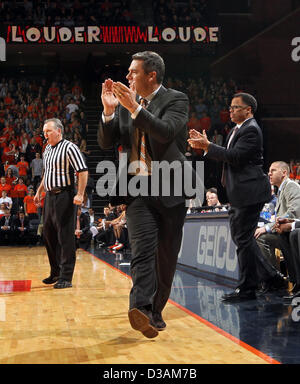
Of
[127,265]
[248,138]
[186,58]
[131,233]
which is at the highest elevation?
[186,58]

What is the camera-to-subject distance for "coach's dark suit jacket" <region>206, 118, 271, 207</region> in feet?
15.8

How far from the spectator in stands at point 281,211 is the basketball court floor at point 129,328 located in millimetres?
415

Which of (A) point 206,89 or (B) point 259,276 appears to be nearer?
(B) point 259,276

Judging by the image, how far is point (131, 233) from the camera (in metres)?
3.27

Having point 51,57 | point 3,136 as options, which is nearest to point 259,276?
point 3,136

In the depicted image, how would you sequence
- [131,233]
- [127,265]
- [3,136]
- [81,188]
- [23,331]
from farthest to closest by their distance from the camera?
[3,136] < [127,265] < [81,188] < [23,331] < [131,233]

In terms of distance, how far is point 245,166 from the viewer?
16.2 feet

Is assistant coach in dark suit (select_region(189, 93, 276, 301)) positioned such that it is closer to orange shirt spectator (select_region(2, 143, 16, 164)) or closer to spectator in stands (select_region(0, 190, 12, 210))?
spectator in stands (select_region(0, 190, 12, 210))

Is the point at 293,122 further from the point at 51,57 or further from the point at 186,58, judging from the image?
the point at 51,57

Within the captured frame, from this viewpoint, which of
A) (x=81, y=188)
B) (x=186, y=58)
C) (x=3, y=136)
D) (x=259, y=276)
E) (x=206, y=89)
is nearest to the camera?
(x=259, y=276)

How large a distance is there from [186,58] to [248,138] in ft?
59.2

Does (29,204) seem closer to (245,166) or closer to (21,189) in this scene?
(21,189)

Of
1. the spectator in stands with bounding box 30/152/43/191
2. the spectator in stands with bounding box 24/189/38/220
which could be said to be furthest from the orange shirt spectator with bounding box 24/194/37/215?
the spectator in stands with bounding box 30/152/43/191

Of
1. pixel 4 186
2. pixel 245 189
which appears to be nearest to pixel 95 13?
pixel 4 186
